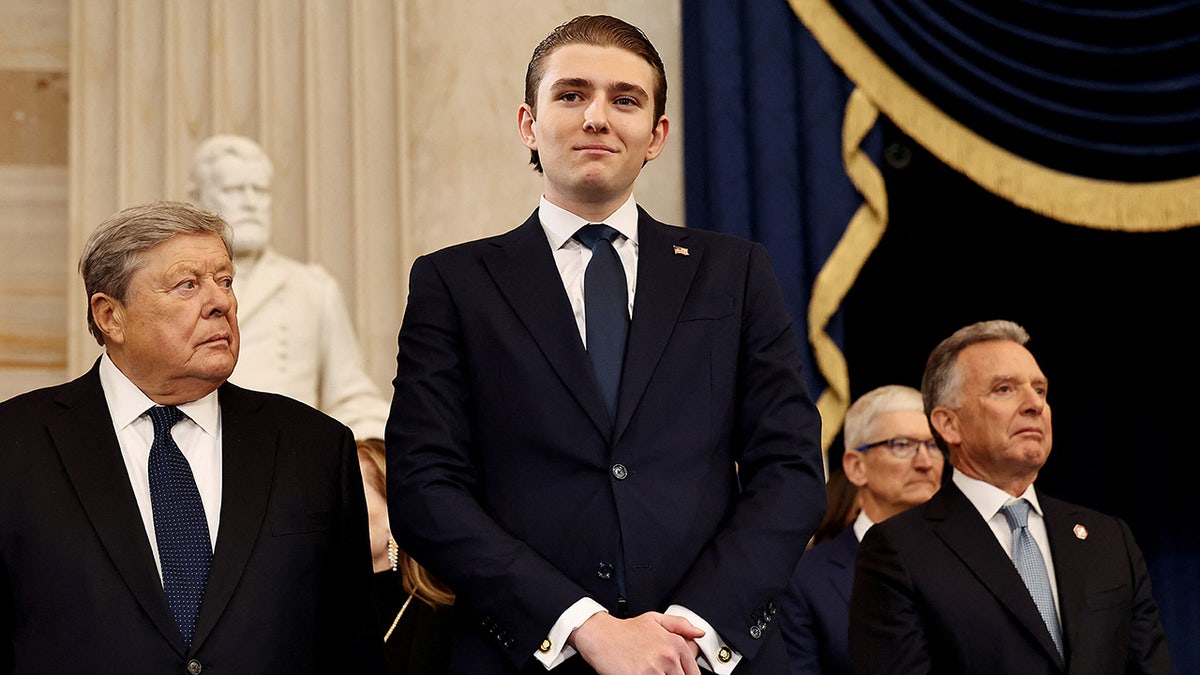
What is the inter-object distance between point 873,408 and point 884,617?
147 cm

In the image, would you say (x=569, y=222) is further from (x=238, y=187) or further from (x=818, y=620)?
(x=238, y=187)

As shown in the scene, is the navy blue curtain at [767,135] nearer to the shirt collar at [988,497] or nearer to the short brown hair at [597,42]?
the shirt collar at [988,497]

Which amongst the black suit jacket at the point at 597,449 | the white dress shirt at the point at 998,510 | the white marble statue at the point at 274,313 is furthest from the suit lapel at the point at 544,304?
the white marble statue at the point at 274,313

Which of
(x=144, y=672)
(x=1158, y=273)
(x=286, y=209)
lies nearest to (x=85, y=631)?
(x=144, y=672)

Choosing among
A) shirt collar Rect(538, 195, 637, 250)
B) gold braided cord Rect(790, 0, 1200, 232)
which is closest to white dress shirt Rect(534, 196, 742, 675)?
shirt collar Rect(538, 195, 637, 250)

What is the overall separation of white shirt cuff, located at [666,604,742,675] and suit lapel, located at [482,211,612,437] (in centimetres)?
32

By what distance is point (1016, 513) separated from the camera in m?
3.76

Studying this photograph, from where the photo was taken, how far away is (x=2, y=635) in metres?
2.72

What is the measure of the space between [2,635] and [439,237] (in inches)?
132

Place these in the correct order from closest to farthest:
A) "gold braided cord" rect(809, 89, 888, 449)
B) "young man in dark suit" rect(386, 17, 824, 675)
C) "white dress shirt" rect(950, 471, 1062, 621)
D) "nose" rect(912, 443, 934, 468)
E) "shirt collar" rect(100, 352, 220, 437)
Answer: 1. "young man in dark suit" rect(386, 17, 824, 675)
2. "shirt collar" rect(100, 352, 220, 437)
3. "white dress shirt" rect(950, 471, 1062, 621)
4. "nose" rect(912, 443, 934, 468)
5. "gold braided cord" rect(809, 89, 888, 449)

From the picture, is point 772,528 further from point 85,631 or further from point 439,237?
point 439,237

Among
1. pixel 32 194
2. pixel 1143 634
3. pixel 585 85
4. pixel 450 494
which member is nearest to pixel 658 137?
pixel 585 85

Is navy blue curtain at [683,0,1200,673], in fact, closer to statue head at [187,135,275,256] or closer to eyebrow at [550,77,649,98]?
statue head at [187,135,275,256]

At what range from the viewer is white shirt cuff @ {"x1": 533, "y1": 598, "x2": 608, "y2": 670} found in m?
2.53
